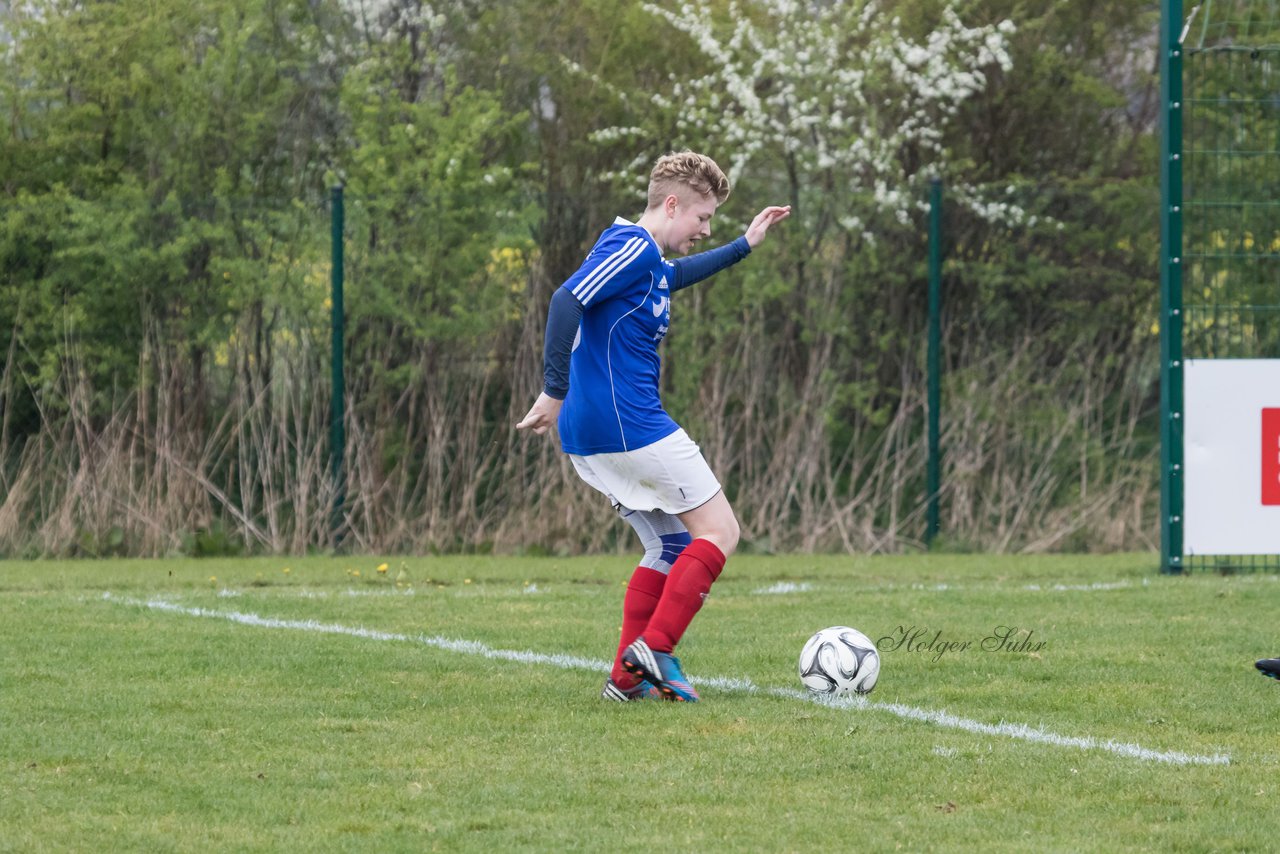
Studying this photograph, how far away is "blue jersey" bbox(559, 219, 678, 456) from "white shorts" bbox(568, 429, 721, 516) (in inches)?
1.5

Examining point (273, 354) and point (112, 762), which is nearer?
point (112, 762)

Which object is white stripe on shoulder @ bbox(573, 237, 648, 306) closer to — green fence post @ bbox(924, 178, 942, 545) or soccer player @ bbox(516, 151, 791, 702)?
soccer player @ bbox(516, 151, 791, 702)

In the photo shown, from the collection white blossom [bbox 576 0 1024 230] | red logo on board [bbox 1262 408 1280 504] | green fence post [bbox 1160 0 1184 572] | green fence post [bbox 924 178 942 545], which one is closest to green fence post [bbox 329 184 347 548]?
white blossom [bbox 576 0 1024 230]

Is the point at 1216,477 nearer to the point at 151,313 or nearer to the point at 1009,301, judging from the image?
the point at 1009,301

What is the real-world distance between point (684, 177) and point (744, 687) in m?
1.72

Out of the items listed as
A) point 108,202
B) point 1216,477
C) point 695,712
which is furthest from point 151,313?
point 695,712

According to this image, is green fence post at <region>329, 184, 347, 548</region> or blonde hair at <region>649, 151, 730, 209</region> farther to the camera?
green fence post at <region>329, 184, 347, 548</region>

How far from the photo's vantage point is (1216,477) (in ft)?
33.4

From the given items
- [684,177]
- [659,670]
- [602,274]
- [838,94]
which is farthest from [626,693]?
[838,94]

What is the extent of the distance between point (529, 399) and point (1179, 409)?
440 cm

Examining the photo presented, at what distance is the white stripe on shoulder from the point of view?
5.56 m

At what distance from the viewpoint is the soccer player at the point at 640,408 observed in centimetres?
558

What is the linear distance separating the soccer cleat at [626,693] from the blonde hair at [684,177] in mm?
1576

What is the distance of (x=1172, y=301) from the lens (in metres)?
10.5
